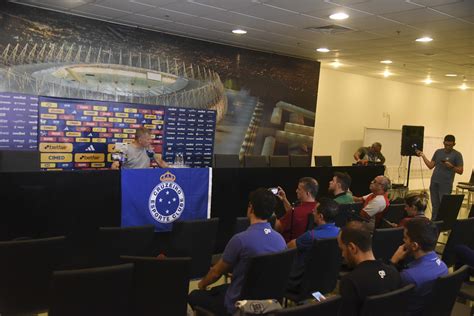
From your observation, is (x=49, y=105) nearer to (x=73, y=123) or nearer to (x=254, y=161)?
(x=73, y=123)

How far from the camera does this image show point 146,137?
546 cm

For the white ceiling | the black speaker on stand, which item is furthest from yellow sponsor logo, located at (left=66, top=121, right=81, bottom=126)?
the black speaker on stand

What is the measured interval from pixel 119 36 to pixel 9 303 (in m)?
5.86

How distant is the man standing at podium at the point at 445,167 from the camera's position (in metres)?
7.38

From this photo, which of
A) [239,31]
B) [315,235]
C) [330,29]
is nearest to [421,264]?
[315,235]

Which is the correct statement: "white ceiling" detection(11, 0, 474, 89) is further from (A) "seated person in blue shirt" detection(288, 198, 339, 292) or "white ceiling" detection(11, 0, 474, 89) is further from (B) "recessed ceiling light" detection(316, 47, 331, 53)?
(A) "seated person in blue shirt" detection(288, 198, 339, 292)

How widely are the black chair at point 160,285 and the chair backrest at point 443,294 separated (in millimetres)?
1380

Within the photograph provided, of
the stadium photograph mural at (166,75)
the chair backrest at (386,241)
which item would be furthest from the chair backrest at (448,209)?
the stadium photograph mural at (166,75)

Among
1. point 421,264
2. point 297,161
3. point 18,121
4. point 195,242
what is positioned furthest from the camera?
point 297,161

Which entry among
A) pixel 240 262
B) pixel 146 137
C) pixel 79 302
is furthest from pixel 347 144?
pixel 79 302

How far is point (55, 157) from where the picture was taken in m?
7.03

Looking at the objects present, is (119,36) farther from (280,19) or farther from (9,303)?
(9,303)

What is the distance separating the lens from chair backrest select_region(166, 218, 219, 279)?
11.4 ft

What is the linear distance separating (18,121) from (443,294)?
6.36m
